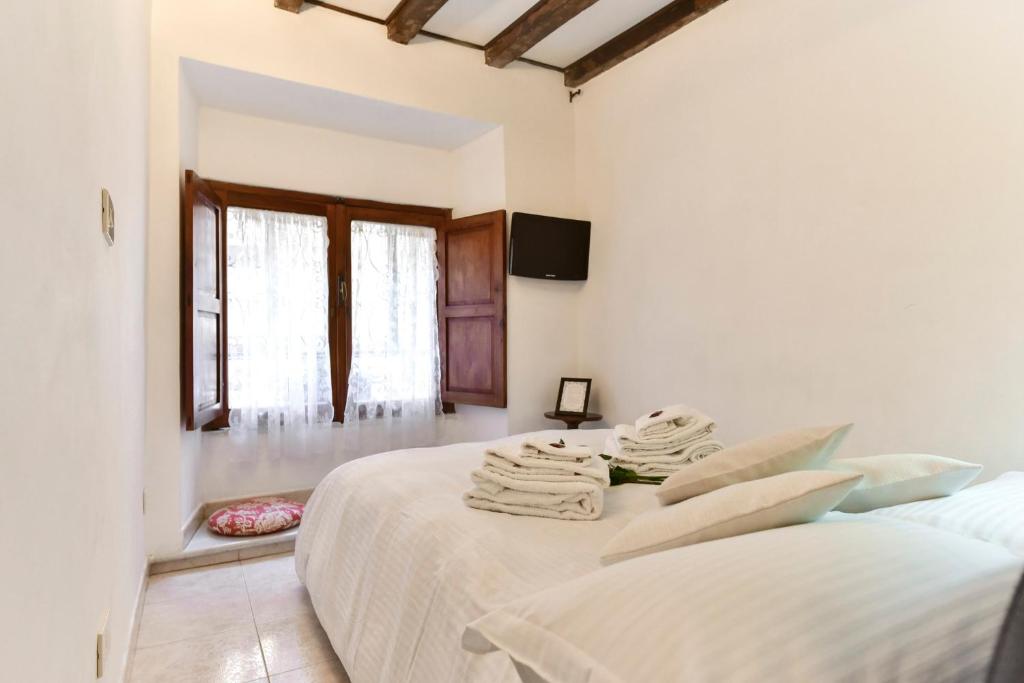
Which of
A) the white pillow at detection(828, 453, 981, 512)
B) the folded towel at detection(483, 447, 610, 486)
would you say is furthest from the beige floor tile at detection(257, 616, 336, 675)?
the white pillow at detection(828, 453, 981, 512)

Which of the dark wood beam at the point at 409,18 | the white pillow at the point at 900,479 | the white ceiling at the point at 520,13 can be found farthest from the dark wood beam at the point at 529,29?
the white pillow at the point at 900,479

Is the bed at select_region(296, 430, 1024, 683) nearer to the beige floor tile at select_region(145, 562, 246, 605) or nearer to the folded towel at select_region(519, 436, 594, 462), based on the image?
the folded towel at select_region(519, 436, 594, 462)

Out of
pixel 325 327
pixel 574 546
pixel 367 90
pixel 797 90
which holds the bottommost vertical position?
pixel 574 546

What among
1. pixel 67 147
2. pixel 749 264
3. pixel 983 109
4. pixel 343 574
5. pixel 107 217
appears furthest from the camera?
pixel 749 264

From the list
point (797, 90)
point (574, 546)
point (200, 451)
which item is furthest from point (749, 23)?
point (200, 451)

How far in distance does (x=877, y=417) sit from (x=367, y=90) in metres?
3.23

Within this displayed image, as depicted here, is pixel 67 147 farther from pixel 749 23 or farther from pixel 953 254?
pixel 749 23

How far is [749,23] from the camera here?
3.05m

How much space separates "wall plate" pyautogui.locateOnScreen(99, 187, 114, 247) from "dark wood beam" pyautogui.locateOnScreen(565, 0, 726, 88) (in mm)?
3077

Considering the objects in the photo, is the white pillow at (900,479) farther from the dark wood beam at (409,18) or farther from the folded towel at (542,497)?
the dark wood beam at (409,18)

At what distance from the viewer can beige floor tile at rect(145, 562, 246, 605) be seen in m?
2.67

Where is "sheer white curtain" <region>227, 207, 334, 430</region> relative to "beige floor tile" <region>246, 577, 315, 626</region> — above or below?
above

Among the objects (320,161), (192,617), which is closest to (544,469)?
(192,617)

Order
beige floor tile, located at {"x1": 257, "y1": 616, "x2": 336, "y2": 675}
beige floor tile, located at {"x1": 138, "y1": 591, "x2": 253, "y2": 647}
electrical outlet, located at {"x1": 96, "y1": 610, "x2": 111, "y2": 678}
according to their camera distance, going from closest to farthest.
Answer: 1. electrical outlet, located at {"x1": 96, "y1": 610, "x2": 111, "y2": 678}
2. beige floor tile, located at {"x1": 257, "y1": 616, "x2": 336, "y2": 675}
3. beige floor tile, located at {"x1": 138, "y1": 591, "x2": 253, "y2": 647}
